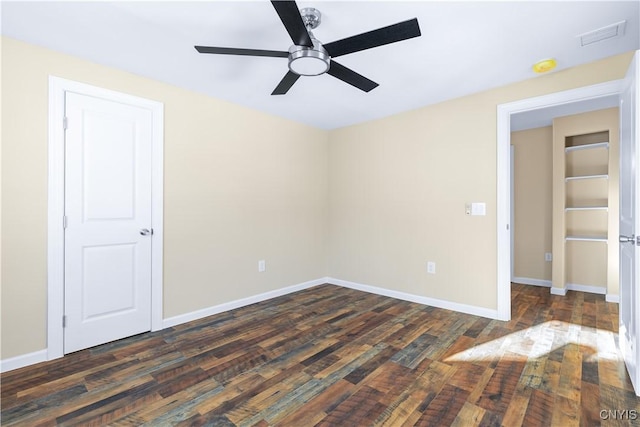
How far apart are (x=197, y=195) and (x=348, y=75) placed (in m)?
1.94

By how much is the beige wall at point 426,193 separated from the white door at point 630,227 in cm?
68

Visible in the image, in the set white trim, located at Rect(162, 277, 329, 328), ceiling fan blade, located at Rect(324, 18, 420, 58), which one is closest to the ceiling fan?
ceiling fan blade, located at Rect(324, 18, 420, 58)

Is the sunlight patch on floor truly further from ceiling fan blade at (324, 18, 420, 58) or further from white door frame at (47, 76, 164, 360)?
white door frame at (47, 76, 164, 360)

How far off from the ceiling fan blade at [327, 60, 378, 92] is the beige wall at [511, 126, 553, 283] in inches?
137

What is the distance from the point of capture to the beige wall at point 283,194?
2.17m

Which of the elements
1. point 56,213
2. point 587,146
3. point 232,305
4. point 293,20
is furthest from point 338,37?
point 587,146

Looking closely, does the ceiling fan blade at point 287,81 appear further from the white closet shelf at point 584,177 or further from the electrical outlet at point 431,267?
the white closet shelf at point 584,177

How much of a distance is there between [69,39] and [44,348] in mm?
2283

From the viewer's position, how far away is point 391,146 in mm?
3844

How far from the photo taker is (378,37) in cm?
164

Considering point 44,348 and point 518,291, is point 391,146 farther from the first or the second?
point 44,348

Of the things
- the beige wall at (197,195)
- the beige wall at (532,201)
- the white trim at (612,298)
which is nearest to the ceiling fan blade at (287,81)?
the beige wall at (197,195)

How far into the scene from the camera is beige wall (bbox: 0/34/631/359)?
7.11 feet

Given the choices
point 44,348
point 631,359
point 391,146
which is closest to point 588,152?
point 391,146
